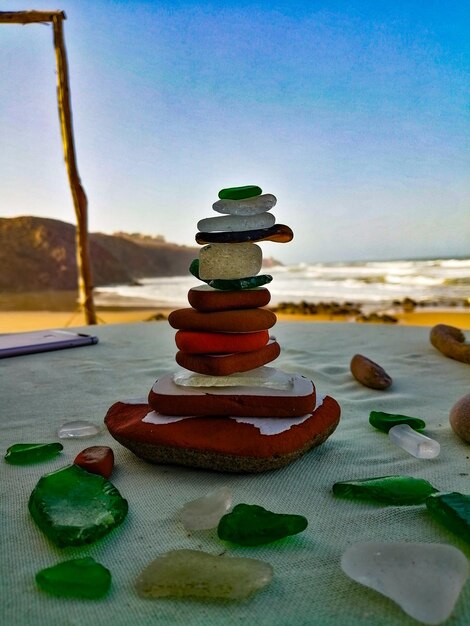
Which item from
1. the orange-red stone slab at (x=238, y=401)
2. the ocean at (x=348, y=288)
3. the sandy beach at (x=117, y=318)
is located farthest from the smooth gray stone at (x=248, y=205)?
the ocean at (x=348, y=288)

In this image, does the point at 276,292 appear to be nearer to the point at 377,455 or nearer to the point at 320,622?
the point at 377,455

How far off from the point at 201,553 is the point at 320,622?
0.63 ft

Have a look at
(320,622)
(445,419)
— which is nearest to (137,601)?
(320,622)

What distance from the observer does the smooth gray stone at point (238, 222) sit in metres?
1.19

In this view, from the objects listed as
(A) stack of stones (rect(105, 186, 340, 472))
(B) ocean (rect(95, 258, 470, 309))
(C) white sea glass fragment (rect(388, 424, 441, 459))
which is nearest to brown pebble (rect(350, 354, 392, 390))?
(C) white sea glass fragment (rect(388, 424, 441, 459))

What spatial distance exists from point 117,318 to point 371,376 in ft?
13.7

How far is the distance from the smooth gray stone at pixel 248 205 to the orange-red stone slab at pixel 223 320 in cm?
22

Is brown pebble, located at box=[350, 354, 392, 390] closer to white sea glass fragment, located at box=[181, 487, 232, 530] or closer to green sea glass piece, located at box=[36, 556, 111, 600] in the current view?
white sea glass fragment, located at box=[181, 487, 232, 530]

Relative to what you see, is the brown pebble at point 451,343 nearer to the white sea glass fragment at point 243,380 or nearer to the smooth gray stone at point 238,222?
the white sea glass fragment at point 243,380

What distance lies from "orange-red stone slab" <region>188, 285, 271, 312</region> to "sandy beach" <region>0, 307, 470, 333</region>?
2.87 meters

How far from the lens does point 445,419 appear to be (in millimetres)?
1498

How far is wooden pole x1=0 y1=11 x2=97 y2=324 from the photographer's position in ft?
12.7

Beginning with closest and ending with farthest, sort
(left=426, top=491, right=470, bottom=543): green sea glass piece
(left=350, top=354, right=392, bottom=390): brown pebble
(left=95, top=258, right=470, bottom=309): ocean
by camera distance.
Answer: (left=426, top=491, right=470, bottom=543): green sea glass piece
(left=350, top=354, right=392, bottom=390): brown pebble
(left=95, top=258, right=470, bottom=309): ocean

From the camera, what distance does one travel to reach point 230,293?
1228 mm
